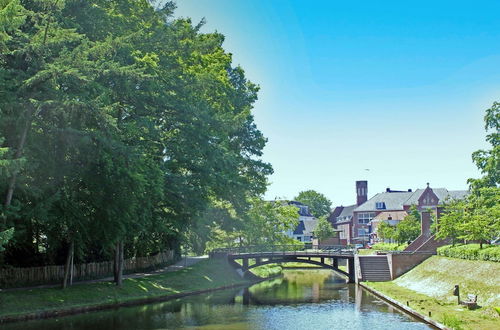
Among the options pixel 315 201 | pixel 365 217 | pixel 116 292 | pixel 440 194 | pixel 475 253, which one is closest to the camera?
pixel 116 292

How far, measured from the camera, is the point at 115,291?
39344 mm

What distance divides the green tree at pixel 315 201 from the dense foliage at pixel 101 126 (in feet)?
434

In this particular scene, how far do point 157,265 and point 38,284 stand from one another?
19.3 metres

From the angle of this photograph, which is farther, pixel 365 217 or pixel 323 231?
pixel 365 217

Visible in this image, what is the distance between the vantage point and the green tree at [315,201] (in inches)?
7092

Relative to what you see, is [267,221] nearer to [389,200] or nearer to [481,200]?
[481,200]

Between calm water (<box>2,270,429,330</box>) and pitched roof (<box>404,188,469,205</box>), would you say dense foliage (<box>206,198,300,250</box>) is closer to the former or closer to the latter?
calm water (<box>2,270,429,330</box>)

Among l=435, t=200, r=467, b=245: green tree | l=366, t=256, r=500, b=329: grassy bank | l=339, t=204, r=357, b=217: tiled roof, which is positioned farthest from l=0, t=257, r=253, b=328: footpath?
l=339, t=204, r=357, b=217: tiled roof

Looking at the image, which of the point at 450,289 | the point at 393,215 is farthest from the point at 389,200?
the point at 450,289

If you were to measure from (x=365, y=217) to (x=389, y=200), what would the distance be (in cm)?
686

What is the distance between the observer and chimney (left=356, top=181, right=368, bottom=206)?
14075 centimetres

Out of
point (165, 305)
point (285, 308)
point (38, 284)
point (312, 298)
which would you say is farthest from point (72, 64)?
point (312, 298)

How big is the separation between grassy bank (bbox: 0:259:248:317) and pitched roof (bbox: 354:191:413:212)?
66.0m

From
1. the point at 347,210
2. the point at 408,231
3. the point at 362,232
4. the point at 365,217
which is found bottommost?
the point at 362,232
